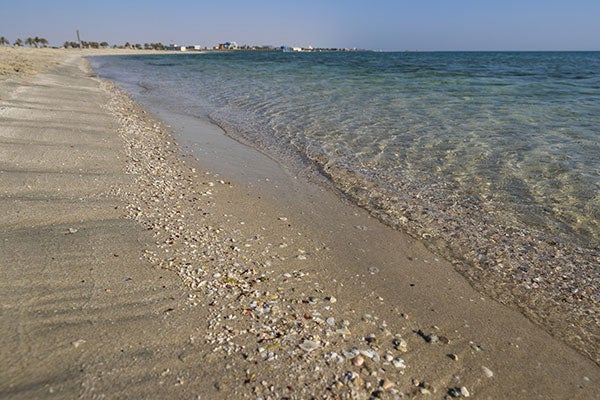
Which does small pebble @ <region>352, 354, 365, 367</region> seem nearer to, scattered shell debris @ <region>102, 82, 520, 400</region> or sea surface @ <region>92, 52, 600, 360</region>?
scattered shell debris @ <region>102, 82, 520, 400</region>

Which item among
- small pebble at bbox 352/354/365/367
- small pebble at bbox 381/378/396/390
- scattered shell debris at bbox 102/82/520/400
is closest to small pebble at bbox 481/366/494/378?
scattered shell debris at bbox 102/82/520/400

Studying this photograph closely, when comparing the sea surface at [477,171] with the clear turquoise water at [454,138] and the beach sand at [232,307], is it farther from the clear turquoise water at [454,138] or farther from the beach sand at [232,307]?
the beach sand at [232,307]

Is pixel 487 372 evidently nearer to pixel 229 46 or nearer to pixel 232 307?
pixel 232 307

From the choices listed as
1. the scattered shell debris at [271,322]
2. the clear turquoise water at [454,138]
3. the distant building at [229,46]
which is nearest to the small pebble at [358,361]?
the scattered shell debris at [271,322]

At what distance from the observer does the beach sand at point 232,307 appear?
2.48m

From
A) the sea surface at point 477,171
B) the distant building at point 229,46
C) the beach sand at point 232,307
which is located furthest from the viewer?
the distant building at point 229,46

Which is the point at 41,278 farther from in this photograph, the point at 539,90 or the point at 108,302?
the point at 539,90

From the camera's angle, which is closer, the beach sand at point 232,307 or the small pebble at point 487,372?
the beach sand at point 232,307

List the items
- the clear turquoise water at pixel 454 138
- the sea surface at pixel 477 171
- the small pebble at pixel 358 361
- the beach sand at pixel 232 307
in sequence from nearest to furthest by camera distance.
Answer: the beach sand at pixel 232 307 < the small pebble at pixel 358 361 < the sea surface at pixel 477 171 < the clear turquoise water at pixel 454 138

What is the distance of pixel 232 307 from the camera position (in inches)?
123

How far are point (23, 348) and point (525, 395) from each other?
10.8ft

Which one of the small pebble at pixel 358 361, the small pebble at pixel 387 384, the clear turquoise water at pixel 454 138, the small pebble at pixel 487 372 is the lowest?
the small pebble at pixel 487 372

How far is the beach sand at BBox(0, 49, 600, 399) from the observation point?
97.5 inches

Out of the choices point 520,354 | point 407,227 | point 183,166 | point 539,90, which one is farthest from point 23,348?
point 539,90
